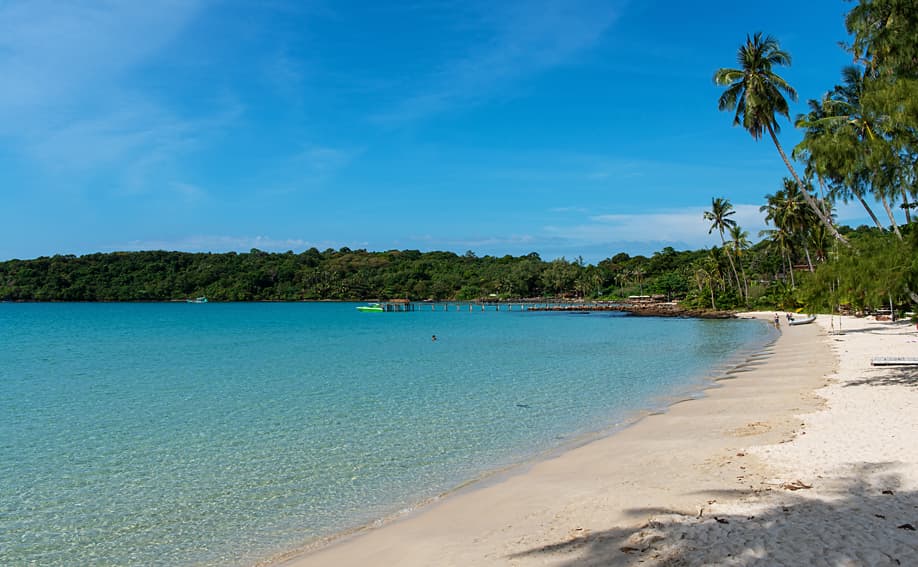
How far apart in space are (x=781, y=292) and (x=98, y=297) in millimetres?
162364

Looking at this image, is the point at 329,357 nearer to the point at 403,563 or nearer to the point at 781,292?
the point at 403,563

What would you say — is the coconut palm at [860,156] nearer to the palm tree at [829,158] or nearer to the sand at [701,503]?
the palm tree at [829,158]

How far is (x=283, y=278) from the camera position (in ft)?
595

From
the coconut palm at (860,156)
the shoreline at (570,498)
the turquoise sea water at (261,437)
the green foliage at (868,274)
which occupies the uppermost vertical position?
the coconut palm at (860,156)

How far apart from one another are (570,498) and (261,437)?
8514mm

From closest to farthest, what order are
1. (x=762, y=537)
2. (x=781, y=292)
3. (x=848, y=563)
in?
(x=848, y=563)
(x=762, y=537)
(x=781, y=292)

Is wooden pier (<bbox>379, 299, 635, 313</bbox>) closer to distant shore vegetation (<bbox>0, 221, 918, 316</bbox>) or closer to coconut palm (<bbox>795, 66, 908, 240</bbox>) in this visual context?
distant shore vegetation (<bbox>0, 221, 918, 316</bbox>)

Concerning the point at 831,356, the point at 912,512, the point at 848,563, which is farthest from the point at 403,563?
the point at 831,356

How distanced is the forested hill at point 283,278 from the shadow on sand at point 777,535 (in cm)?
13462

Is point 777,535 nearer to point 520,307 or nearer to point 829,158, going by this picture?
point 829,158

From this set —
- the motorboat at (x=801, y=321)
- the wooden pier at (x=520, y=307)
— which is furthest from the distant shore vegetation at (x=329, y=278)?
the motorboat at (x=801, y=321)

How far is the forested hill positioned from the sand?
130 meters

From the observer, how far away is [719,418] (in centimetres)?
1403

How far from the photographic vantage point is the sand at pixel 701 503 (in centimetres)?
591
